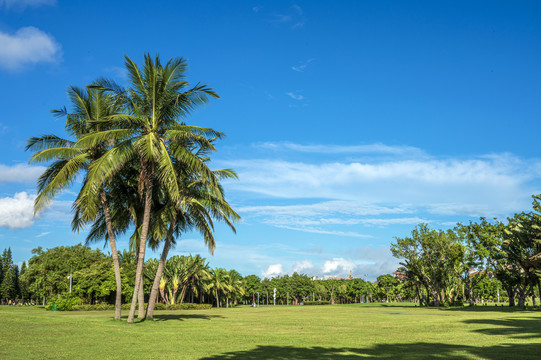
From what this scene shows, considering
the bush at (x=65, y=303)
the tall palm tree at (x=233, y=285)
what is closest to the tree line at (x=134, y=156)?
the bush at (x=65, y=303)

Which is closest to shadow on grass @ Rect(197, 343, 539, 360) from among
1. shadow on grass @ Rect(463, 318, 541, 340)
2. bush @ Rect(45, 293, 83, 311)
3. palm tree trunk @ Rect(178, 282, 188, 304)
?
shadow on grass @ Rect(463, 318, 541, 340)

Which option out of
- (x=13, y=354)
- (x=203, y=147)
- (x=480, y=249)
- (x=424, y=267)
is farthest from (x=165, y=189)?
(x=424, y=267)

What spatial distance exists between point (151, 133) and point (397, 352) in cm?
1544

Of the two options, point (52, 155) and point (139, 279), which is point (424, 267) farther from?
point (52, 155)

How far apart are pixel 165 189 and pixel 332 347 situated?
16282 millimetres

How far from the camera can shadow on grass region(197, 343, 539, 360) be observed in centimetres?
1053

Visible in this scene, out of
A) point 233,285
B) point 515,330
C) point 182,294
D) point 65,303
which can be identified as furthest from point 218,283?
point 515,330

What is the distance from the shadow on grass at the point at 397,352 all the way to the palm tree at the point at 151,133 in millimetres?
11619

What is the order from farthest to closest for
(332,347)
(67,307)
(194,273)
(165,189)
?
(194,273), (67,307), (165,189), (332,347)

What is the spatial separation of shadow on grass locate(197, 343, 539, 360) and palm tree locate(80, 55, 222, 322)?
38.1ft

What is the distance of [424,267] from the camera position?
2430 inches

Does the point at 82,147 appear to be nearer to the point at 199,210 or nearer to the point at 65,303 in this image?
the point at 199,210

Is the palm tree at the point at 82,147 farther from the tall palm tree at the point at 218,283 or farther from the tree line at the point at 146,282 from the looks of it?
the tall palm tree at the point at 218,283

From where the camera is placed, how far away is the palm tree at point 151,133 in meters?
21.7
